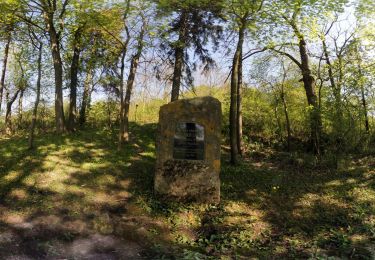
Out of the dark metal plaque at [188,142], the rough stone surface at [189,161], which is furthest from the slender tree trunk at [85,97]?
the dark metal plaque at [188,142]

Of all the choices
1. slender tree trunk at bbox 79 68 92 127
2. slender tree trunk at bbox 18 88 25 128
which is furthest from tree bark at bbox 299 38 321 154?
slender tree trunk at bbox 18 88 25 128

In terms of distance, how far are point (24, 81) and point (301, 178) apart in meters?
17.9

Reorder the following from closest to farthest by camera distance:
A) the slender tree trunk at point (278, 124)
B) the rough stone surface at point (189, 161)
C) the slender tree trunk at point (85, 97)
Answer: the rough stone surface at point (189, 161)
the slender tree trunk at point (278, 124)
the slender tree trunk at point (85, 97)

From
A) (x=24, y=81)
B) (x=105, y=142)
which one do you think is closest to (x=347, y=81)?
(x=105, y=142)

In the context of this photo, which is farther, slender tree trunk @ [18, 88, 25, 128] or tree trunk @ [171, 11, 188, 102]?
slender tree trunk @ [18, 88, 25, 128]

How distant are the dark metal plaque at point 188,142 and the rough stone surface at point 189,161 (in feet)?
0.28

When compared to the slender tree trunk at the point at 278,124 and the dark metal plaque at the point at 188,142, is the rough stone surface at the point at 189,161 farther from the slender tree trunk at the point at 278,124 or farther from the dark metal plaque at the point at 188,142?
the slender tree trunk at the point at 278,124

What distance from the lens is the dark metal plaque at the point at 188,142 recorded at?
9047 mm

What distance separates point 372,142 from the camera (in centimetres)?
1364

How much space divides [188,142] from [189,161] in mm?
531

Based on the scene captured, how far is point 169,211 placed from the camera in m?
8.43

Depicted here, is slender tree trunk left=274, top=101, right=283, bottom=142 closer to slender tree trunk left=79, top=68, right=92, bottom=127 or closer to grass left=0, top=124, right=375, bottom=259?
grass left=0, top=124, right=375, bottom=259

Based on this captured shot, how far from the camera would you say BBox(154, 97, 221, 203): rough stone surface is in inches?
350

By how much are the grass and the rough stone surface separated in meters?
0.35
